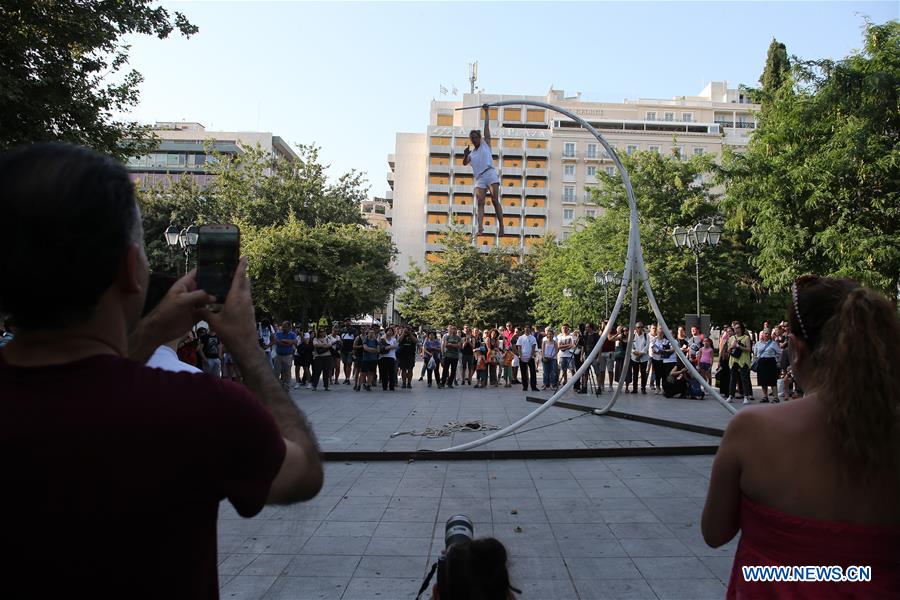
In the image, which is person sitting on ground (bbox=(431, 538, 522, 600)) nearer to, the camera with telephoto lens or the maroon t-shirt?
the camera with telephoto lens

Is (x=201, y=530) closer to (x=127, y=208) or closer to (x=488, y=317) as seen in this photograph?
(x=127, y=208)

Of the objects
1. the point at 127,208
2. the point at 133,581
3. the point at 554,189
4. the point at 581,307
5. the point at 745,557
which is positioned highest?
the point at 554,189

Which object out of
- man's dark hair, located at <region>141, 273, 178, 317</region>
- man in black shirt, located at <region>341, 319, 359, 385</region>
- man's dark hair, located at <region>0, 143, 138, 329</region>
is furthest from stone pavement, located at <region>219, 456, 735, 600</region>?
man in black shirt, located at <region>341, 319, 359, 385</region>

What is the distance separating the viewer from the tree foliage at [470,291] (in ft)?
164

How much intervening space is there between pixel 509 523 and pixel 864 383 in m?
4.80

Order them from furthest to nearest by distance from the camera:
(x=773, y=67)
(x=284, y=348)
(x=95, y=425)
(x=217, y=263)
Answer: (x=773, y=67), (x=284, y=348), (x=217, y=263), (x=95, y=425)

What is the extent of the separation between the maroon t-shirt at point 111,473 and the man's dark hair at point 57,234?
0.38 feet

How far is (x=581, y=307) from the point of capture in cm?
3628

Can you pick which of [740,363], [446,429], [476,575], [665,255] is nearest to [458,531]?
[476,575]

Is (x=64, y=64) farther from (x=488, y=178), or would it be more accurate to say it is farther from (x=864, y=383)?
(x=864, y=383)

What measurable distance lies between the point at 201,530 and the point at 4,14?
44.1 feet

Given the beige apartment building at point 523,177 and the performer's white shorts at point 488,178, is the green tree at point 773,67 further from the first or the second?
the performer's white shorts at point 488,178

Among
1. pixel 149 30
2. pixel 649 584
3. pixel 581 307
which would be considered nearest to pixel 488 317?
pixel 581 307

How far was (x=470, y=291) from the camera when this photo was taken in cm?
5088
